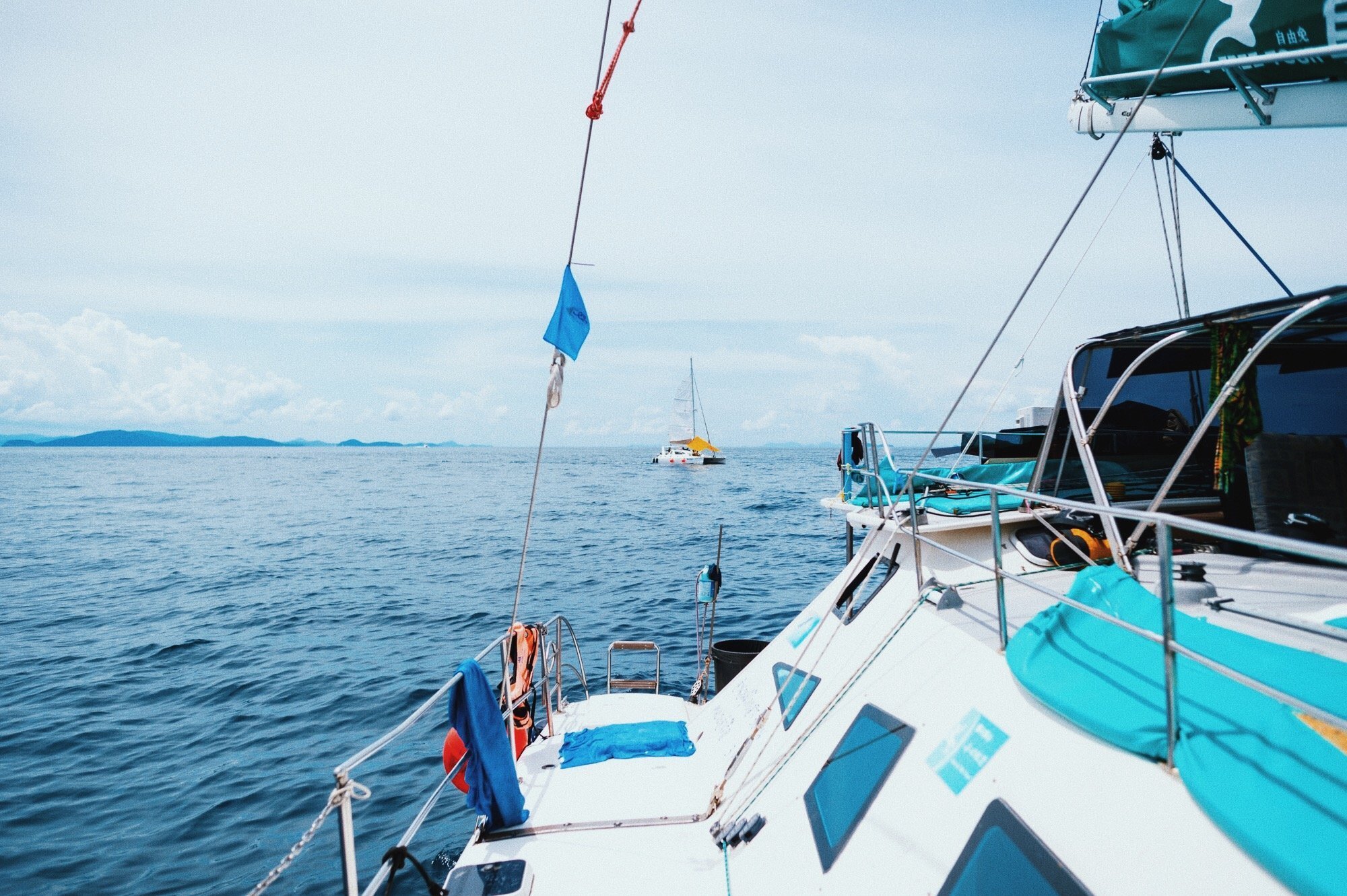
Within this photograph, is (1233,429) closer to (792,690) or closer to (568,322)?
(792,690)

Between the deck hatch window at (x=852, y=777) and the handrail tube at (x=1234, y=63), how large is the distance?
4813 mm

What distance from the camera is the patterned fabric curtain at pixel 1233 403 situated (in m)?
6.07

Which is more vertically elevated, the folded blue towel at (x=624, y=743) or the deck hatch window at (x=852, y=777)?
the deck hatch window at (x=852, y=777)

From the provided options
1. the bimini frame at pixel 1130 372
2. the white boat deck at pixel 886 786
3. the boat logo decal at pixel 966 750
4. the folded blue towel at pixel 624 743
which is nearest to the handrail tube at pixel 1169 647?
the white boat deck at pixel 886 786

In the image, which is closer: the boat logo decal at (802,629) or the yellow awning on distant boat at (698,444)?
the boat logo decal at (802,629)

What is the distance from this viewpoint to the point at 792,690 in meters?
6.96

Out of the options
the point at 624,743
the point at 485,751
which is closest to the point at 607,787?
the point at 624,743

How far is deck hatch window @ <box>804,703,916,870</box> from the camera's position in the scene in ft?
14.3

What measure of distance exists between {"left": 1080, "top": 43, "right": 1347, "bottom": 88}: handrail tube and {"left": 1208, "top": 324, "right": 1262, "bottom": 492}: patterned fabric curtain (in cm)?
200

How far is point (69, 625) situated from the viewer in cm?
2064

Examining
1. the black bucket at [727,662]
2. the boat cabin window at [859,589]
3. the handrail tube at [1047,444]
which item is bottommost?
the black bucket at [727,662]

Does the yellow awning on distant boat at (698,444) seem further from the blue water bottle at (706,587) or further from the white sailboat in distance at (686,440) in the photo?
the blue water bottle at (706,587)

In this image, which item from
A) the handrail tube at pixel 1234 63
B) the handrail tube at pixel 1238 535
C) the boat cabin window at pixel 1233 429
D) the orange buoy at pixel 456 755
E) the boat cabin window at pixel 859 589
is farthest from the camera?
the boat cabin window at pixel 859 589

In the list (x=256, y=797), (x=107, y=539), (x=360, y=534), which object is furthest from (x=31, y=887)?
(x=107, y=539)
